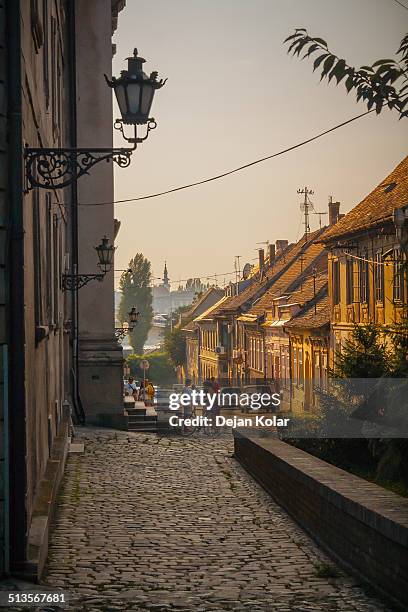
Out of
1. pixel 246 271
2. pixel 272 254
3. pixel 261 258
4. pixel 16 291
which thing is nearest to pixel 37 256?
pixel 16 291

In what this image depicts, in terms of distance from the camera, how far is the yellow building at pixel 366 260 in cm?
3441

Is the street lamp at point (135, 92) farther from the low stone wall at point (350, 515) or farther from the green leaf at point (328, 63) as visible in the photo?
the low stone wall at point (350, 515)

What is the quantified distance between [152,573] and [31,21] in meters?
5.44

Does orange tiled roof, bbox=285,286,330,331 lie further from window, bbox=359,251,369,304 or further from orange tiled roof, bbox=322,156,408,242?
window, bbox=359,251,369,304

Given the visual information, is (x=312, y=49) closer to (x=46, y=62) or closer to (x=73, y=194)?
(x=46, y=62)

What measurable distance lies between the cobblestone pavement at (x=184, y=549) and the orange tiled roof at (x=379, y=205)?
1916 cm

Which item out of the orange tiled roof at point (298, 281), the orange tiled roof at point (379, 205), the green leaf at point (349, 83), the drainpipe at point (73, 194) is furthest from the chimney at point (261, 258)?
the green leaf at point (349, 83)

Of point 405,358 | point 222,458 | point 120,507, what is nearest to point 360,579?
point 405,358

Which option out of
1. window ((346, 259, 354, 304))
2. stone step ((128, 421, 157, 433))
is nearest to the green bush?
window ((346, 259, 354, 304))

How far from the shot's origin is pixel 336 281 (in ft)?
142

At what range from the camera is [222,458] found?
18.9 m

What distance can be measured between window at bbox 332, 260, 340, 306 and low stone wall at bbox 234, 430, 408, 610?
2955cm

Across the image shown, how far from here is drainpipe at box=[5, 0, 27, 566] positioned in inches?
315

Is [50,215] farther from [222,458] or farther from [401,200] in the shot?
[401,200]
